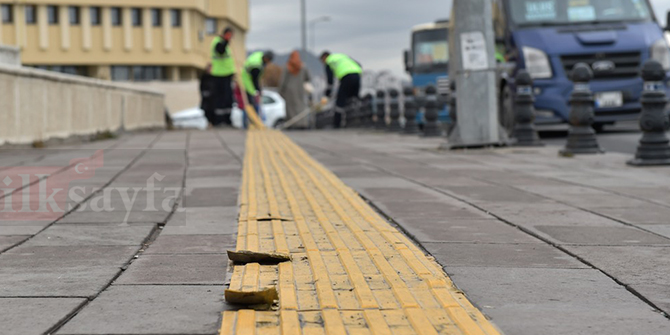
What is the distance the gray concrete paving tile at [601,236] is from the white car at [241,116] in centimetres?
2515

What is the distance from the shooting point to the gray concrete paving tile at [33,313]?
3230 millimetres

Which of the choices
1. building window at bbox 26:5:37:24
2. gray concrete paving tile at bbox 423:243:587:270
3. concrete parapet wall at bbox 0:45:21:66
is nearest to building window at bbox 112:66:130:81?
building window at bbox 26:5:37:24

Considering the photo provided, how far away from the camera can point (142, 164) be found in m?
11.0

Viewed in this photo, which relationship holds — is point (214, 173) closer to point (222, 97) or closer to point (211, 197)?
point (211, 197)

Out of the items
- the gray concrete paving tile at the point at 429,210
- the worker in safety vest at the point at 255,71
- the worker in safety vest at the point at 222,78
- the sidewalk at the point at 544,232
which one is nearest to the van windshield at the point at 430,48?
the worker in safety vest at the point at 255,71

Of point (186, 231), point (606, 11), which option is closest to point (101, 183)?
point (186, 231)

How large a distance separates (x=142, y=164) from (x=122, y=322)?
785 centimetres

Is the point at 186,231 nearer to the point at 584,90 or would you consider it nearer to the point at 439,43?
the point at 584,90

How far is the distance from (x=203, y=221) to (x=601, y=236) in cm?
225

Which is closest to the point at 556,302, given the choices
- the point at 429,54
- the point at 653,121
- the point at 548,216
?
the point at 548,216

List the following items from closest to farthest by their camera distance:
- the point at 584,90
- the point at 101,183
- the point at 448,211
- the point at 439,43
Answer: the point at 448,211 → the point at 101,183 → the point at 584,90 → the point at 439,43

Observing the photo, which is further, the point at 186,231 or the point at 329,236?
the point at 186,231

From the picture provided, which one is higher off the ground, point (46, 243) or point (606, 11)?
point (606, 11)

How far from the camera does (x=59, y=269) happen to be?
436 cm
